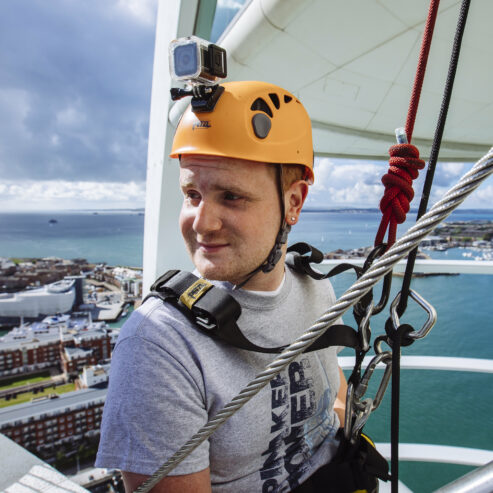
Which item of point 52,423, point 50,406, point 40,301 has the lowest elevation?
point 52,423

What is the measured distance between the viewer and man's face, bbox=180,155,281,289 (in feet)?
2.39

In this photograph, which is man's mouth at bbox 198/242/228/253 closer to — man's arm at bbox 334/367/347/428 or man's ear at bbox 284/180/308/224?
man's ear at bbox 284/180/308/224

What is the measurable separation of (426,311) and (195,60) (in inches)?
25.7

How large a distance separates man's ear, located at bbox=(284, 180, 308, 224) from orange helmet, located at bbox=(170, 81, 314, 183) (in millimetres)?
59

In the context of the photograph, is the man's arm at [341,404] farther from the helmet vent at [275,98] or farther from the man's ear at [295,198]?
the helmet vent at [275,98]

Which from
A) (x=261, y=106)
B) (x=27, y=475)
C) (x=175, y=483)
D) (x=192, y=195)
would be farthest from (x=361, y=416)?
(x=27, y=475)

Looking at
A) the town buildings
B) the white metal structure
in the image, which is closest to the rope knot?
the white metal structure

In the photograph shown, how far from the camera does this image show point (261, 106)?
811mm

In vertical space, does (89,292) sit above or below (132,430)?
below

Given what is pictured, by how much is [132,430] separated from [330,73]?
1660mm

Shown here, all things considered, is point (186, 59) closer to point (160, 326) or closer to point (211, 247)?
point (211, 247)

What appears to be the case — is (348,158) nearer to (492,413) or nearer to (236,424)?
(236,424)

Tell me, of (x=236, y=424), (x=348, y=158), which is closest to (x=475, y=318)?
(x=348, y=158)

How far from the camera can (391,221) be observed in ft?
2.16
